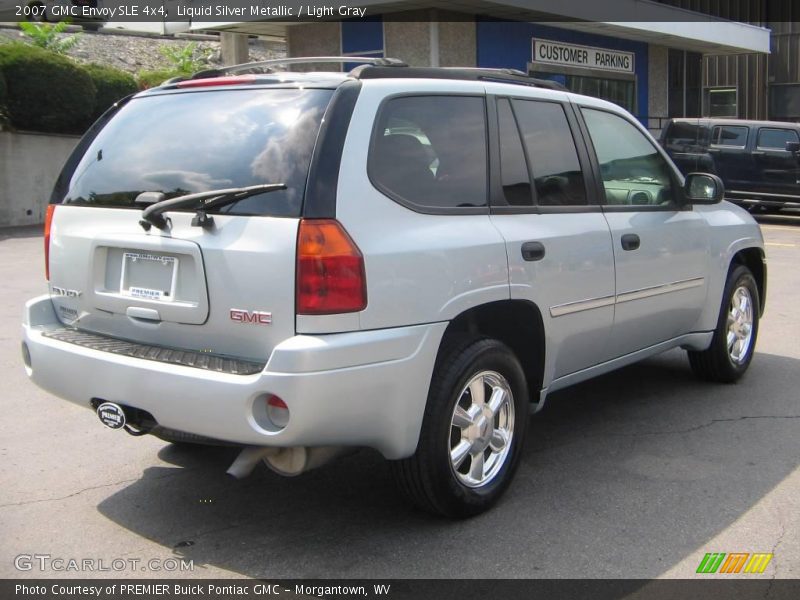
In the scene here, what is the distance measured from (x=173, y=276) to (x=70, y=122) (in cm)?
1609

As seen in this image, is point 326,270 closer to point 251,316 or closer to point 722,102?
point 251,316

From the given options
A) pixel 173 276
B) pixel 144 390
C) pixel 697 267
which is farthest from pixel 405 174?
pixel 697 267

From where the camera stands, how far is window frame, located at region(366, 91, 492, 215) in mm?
3751

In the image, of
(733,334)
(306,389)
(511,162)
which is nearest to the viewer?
(306,389)

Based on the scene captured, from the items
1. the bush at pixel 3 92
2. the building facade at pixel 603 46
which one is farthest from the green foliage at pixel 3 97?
the building facade at pixel 603 46

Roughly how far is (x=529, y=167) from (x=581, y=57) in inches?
758

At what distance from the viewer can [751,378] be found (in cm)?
662

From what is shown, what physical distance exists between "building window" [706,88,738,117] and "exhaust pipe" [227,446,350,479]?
2877 centimetres

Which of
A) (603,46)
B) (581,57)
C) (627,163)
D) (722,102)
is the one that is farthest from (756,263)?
(722,102)

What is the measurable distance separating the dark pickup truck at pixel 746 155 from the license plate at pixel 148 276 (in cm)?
1505

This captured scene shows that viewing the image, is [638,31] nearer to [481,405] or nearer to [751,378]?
[751,378]

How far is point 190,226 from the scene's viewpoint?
375 cm

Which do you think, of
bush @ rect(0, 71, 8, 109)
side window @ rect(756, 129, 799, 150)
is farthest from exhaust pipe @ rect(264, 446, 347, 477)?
side window @ rect(756, 129, 799, 150)

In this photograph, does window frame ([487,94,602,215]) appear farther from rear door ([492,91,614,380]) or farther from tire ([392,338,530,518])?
tire ([392,338,530,518])
